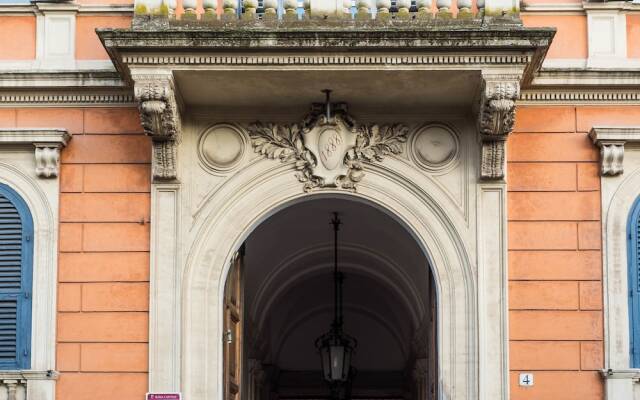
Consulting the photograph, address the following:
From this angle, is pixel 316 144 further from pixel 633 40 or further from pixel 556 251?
pixel 633 40

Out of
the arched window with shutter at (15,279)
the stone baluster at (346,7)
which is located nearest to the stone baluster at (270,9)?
the stone baluster at (346,7)

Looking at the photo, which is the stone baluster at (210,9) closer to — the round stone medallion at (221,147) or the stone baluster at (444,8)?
the round stone medallion at (221,147)

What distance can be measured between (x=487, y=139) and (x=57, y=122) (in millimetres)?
4796

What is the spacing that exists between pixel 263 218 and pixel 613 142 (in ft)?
13.0

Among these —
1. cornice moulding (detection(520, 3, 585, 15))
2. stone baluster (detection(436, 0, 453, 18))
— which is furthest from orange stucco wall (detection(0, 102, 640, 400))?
stone baluster (detection(436, 0, 453, 18))

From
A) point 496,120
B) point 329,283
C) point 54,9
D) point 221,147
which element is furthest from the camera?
point 329,283

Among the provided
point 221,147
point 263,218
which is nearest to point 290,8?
point 221,147

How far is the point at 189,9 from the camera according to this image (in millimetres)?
16656

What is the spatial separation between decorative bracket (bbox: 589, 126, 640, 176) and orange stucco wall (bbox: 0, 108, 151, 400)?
4.99 m

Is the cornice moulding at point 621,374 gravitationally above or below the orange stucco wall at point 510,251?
below

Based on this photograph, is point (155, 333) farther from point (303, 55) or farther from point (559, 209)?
point (559, 209)

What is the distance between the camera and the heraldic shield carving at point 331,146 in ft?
56.4

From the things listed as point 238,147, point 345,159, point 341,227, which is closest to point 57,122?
point 238,147

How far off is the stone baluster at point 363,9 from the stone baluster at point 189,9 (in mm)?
1743
